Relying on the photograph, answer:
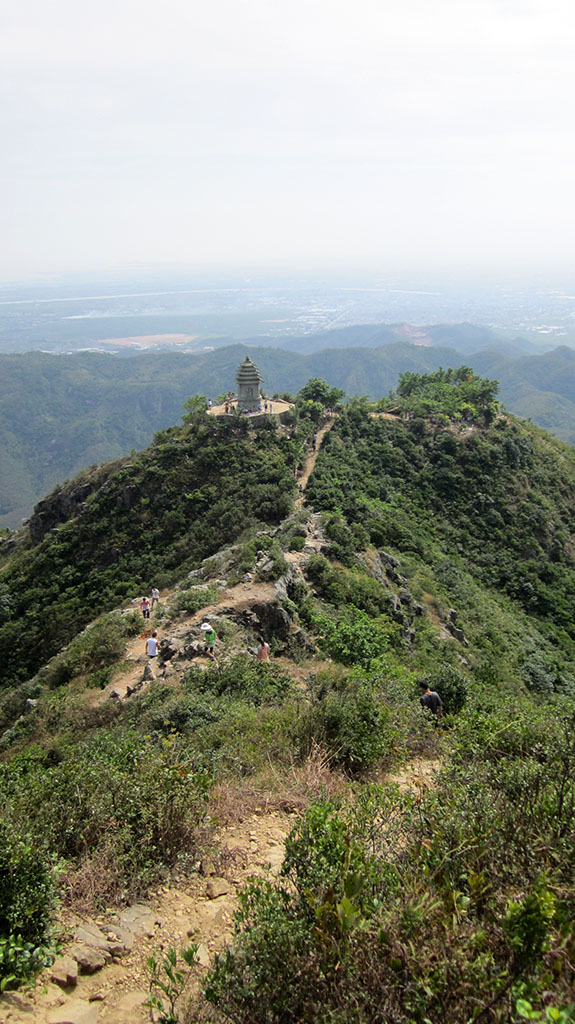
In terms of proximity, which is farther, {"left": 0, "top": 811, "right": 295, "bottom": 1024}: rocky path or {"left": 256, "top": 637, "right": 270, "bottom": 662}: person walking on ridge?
{"left": 256, "top": 637, "right": 270, "bottom": 662}: person walking on ridge

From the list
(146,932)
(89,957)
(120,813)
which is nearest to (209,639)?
(120,813)

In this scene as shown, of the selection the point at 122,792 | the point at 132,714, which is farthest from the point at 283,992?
the point at 132,714

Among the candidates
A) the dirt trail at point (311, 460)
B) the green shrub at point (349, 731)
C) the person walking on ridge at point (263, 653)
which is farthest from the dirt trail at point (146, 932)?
the dirt trail at point (311, 460)

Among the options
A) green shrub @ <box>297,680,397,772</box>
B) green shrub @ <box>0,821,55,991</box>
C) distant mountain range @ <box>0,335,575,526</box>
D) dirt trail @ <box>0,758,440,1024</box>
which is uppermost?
green shrub @ <box>0,821,55,991</box>

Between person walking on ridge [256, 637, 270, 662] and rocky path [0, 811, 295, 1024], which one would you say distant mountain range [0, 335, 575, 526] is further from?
rocky path [0, 811, 295, 1024]

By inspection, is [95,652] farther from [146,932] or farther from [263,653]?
[146,932]

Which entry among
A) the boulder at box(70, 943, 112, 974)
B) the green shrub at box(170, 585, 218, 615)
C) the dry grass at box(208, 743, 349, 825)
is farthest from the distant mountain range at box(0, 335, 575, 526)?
the boulder at box(70, 943, 112, 974)

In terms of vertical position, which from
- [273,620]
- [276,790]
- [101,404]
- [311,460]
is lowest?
[101,404]

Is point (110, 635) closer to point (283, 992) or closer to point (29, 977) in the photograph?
point (29, 977)
